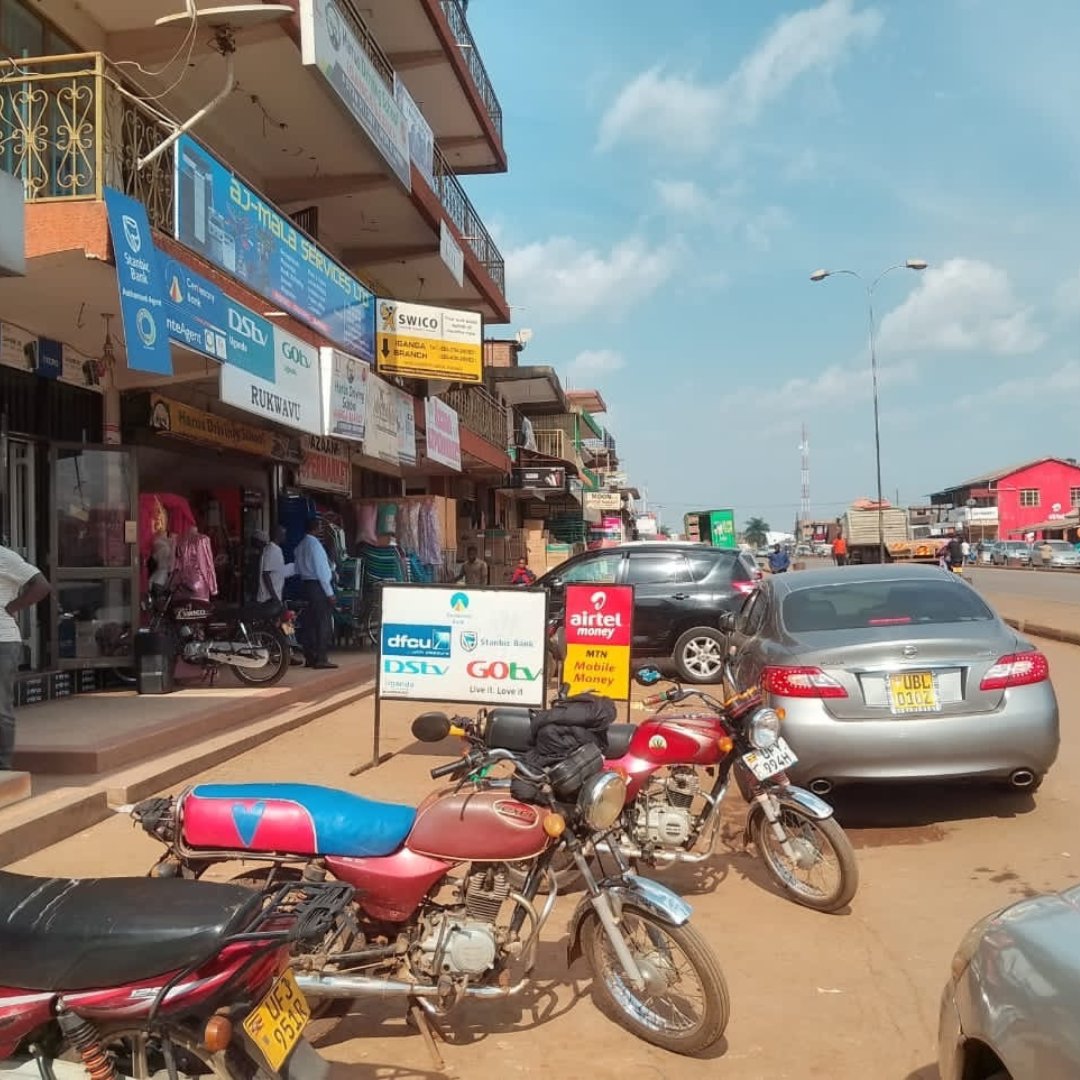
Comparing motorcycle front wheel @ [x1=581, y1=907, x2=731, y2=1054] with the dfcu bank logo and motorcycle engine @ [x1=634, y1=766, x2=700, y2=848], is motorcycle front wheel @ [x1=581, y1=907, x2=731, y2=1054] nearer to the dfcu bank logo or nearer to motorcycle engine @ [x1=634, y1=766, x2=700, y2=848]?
motorcycle engine @ [x1=634, y1=766, x2=700, y2=848]

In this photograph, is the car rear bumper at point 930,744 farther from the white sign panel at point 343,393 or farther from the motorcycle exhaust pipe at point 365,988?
the white sign panel at point 343,393

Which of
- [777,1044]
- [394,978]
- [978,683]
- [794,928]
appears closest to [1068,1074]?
[777,1044]

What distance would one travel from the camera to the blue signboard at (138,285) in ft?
22.7

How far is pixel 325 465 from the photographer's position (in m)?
15.8

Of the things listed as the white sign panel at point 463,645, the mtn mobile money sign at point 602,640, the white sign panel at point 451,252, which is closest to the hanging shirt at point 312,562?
the white sign panel at point 463,645

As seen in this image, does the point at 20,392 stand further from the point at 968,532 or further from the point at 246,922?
the point at 968,532

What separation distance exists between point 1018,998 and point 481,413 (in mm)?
20774

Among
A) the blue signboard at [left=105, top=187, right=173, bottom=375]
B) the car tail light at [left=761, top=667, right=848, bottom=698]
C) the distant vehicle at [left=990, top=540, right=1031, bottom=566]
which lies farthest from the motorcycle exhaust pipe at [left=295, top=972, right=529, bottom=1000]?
the distant vehicle at [left=990, top=540, right=1031, bottom=566]

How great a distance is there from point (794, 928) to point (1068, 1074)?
267 cm

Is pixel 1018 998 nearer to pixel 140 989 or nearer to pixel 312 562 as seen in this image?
pixel 140 989

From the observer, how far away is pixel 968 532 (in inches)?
3201

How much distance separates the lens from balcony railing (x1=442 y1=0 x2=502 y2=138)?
59.8 ft

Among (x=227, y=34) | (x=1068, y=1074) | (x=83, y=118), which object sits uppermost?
(x=227, y=34)

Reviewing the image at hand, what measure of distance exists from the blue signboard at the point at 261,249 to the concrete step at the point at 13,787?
4.65 m
